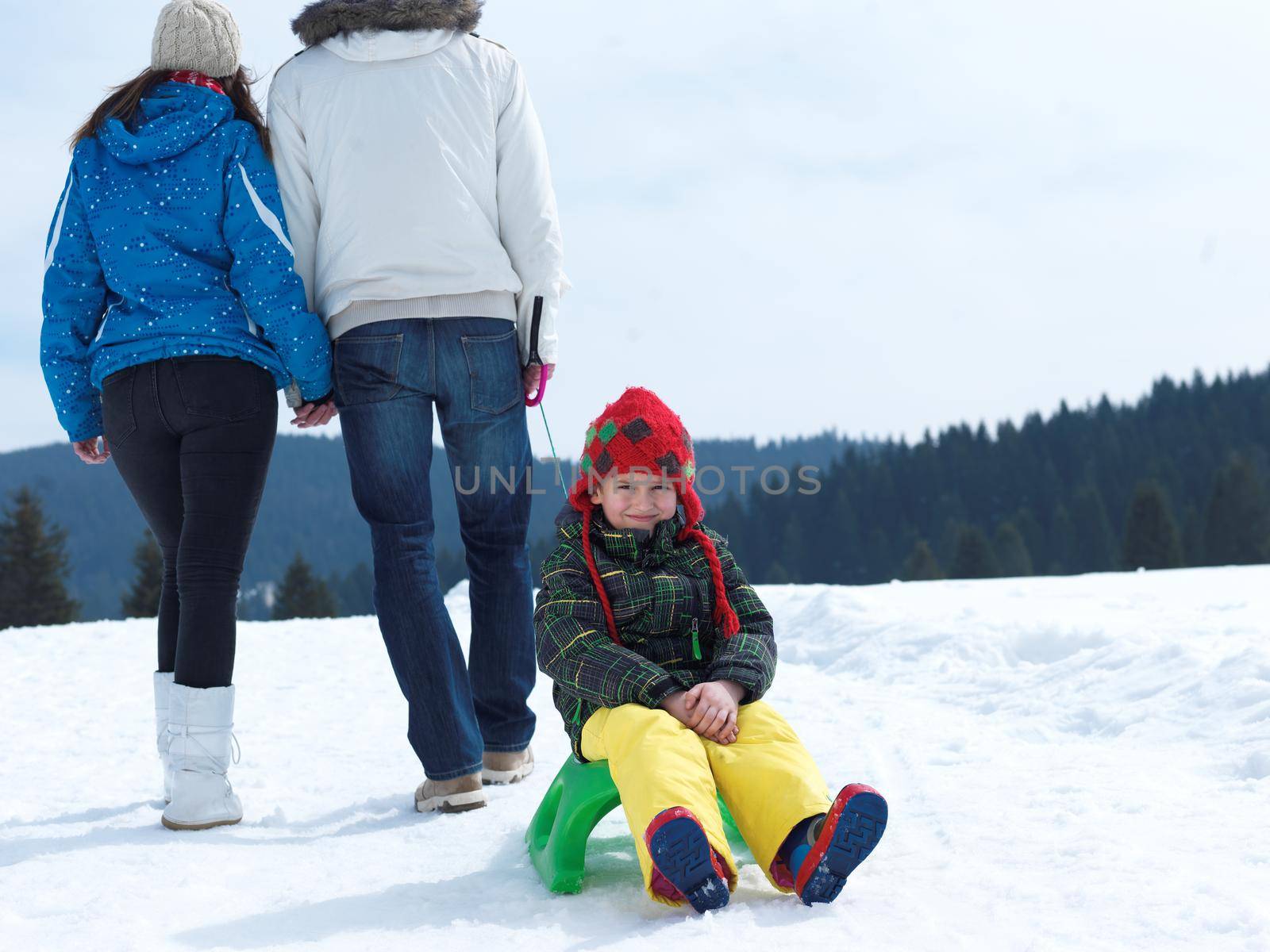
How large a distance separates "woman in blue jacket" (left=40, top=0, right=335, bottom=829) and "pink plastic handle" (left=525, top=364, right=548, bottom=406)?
0.60m

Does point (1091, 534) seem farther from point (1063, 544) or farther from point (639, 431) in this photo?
point (639, 431)

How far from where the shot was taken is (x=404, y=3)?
289 cm

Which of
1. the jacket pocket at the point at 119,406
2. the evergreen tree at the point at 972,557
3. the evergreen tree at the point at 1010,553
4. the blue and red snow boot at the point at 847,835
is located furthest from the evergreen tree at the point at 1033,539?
the blue and red snow boot at the point at 847,835

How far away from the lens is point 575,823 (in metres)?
2.19

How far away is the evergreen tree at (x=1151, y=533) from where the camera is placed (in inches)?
1812

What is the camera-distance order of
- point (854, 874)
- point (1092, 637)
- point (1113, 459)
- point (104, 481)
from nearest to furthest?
point (854, 874)
point (1092, 637)
point (1113, 459)
point (104, 481)

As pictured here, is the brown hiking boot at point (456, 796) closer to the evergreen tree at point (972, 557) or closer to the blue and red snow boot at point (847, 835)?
the blue and red snow boot at point (847, 835)

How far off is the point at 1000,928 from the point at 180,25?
2774 millimetres

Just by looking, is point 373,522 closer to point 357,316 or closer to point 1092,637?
point 357,316

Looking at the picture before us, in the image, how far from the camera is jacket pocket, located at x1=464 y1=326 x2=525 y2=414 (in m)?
2.92

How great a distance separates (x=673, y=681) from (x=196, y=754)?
1.27 metres

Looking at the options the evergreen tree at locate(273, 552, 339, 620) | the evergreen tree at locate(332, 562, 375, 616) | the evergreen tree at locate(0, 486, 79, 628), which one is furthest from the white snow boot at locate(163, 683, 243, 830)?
the evergreen tree at locate(332, 562, 375, 616)

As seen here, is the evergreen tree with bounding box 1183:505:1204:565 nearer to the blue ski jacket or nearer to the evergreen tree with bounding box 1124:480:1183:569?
the evergreen tree with bounding box 1124:480:1183:569

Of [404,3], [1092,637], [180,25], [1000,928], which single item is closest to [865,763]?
[1000,928]
